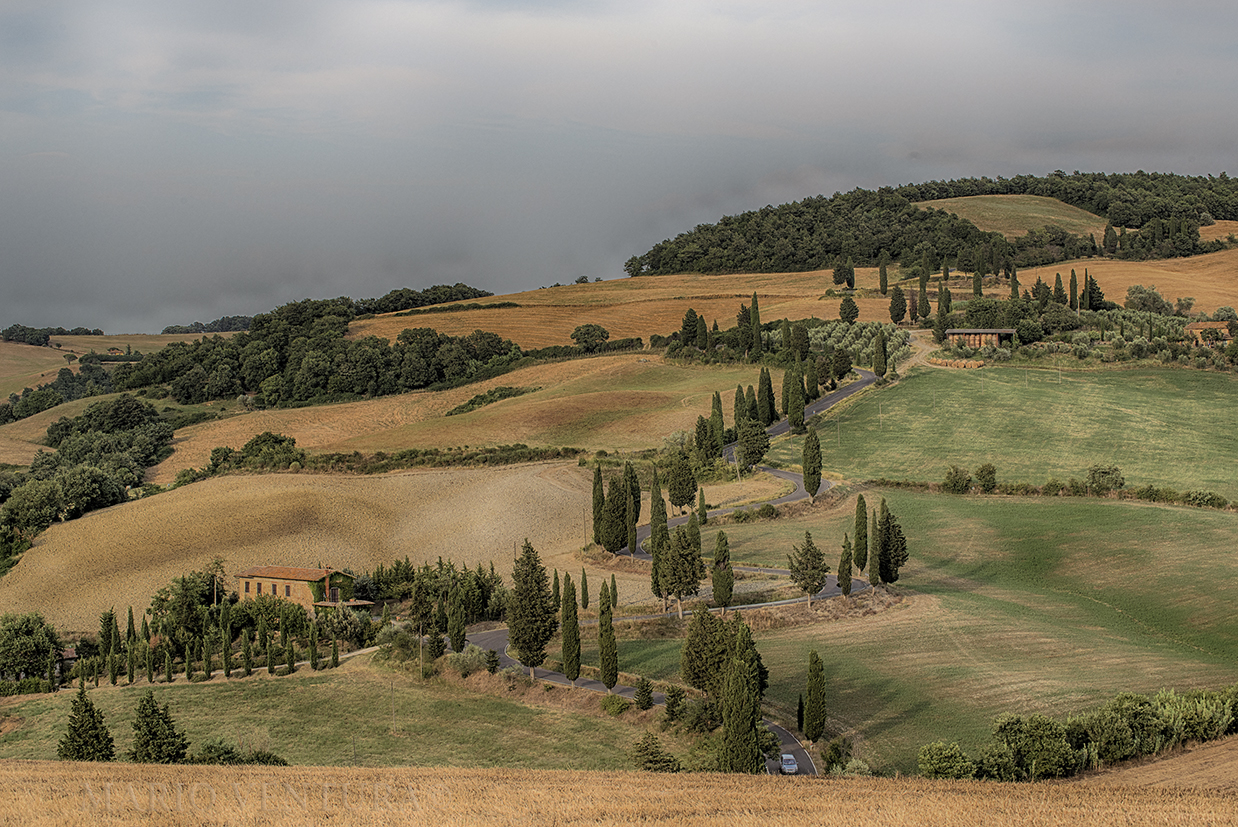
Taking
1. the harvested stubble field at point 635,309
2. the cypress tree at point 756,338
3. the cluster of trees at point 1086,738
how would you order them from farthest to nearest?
the harvested stubble field at point 635,309 → the cypress tree at point 756,338 → the cluster of trees at point 1086,738

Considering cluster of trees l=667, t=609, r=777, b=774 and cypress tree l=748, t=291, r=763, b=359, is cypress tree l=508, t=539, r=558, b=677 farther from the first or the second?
cypress tree l=748, t=291, r=763, b=359

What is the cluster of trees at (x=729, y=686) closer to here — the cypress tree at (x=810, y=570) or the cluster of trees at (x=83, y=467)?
the cypress tree at (x=810, y=570)

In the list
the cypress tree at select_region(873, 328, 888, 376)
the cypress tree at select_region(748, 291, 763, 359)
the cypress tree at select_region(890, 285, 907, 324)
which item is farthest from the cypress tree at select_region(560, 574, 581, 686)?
the cypress tree at select_region(890, 285, 907, 324)

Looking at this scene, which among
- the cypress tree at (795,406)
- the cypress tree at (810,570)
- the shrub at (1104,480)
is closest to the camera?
the cypress tree at (810,570)

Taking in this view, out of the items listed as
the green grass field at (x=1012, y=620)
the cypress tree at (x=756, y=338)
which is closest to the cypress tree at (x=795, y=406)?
the green grass field at (x=1012, y=620)

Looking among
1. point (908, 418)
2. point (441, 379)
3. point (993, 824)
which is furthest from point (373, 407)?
point (993, 824)
